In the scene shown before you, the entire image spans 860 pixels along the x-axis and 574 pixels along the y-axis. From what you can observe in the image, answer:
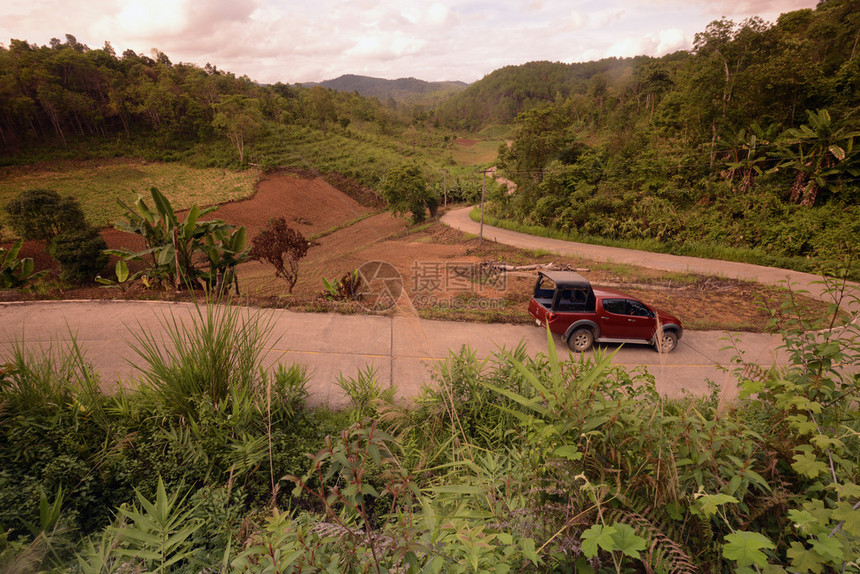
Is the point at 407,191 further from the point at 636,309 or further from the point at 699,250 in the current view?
the point at 636,309

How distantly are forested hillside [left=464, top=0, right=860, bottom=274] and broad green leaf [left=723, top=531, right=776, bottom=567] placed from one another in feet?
60.3

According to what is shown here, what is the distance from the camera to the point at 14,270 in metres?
9.74

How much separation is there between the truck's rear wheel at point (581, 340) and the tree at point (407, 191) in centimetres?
2336

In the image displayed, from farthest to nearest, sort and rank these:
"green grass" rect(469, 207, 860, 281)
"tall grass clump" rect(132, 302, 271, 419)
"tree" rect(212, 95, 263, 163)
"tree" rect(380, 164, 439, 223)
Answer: "tree" rect(212, 95, 263, 163)
"tree" rect(380, 164, 439, 223)
"green grass" rect(469, 207, 860, 281)
"tall grass clump" rect(132, 302, 271, 419)

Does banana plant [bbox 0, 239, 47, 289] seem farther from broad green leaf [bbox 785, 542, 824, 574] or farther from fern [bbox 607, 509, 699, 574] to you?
broad green leaf [bbox 785, 542, 824, 574]

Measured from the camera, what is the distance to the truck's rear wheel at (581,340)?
22.7ft

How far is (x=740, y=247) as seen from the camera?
651 inches

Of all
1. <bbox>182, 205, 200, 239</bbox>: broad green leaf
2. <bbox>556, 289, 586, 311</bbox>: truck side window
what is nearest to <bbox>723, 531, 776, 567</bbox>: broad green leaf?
<bbox>556, 289, 586, 311</bbox>: truck side window

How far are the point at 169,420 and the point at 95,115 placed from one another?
66.4 m

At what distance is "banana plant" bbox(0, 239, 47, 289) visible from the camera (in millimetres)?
9374

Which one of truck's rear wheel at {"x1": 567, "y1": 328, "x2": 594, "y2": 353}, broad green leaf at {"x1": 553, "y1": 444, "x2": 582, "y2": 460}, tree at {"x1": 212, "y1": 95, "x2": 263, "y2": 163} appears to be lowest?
truck's rear wheel at {"x1": 567, "y1": 328, "x2": 594, "y2": 353}

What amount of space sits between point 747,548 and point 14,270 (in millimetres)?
15347

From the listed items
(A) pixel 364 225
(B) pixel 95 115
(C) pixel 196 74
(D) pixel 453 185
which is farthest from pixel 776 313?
(C) pixel 196 74

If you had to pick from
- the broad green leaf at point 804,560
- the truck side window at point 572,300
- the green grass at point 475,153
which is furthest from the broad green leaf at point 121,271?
the green grass at point 475,153
